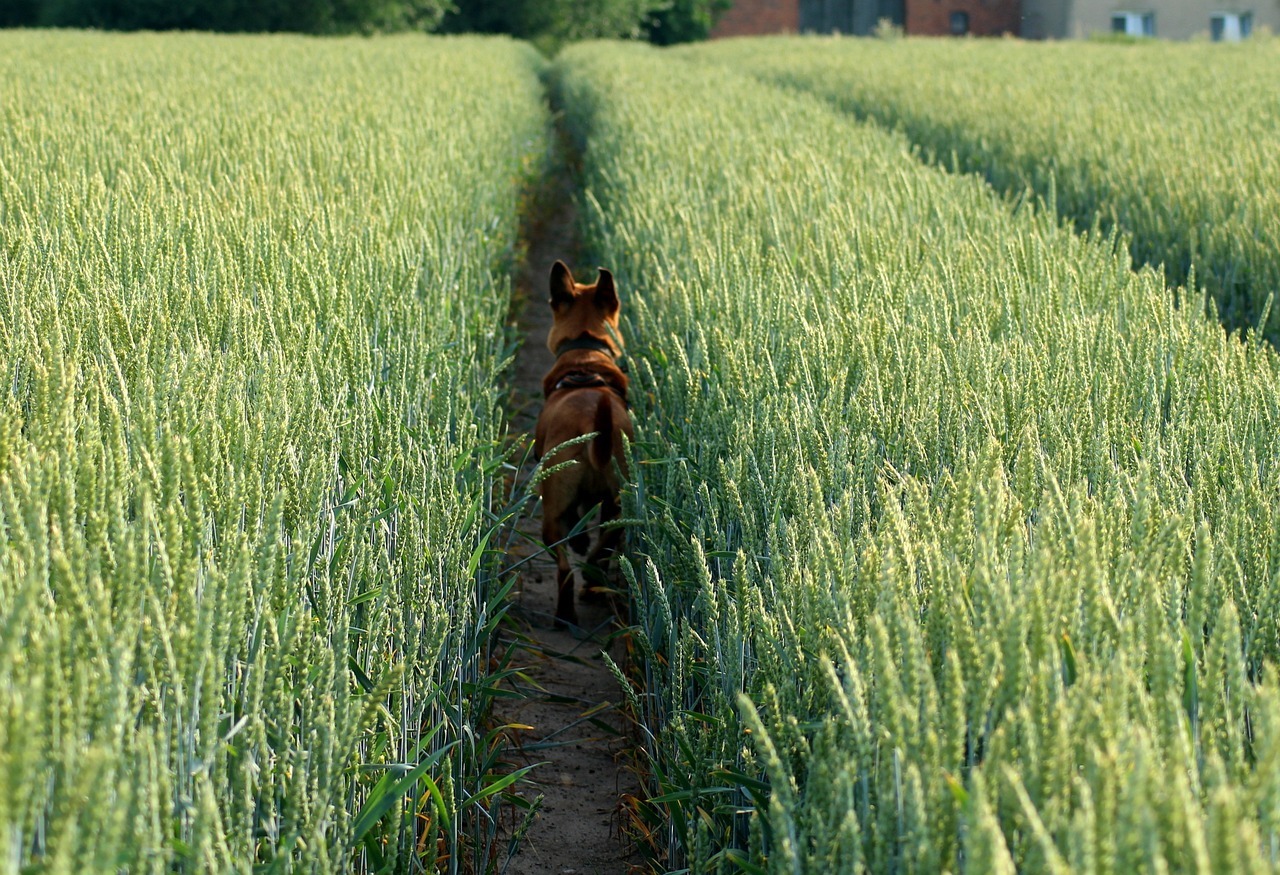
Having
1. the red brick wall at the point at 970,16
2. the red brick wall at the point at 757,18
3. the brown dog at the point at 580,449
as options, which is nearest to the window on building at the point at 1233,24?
the red brick wall at the point at 970,16

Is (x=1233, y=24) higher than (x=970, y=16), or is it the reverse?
(x=970, y=16)

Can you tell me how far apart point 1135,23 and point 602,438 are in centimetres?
3915

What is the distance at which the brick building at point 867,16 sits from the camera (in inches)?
1575

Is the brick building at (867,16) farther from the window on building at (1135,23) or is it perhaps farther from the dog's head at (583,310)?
the dog's head at (583,310)

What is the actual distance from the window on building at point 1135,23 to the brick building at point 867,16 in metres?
3.40

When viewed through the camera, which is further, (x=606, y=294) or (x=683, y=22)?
(x=683, y=22)

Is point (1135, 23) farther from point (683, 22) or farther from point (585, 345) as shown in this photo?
point (585, 345)

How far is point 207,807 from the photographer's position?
129 cm

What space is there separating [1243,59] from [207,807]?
59.9 ft

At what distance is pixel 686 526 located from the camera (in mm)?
2930

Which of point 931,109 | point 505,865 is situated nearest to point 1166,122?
point 931,109

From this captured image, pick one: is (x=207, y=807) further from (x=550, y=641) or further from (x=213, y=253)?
(x=213, y=253)

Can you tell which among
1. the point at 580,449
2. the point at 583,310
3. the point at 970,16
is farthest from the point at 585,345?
the point at 970,16

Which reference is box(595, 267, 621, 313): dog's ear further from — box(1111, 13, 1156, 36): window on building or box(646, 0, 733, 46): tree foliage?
box(1111, 13, 1156, 36): window on building
